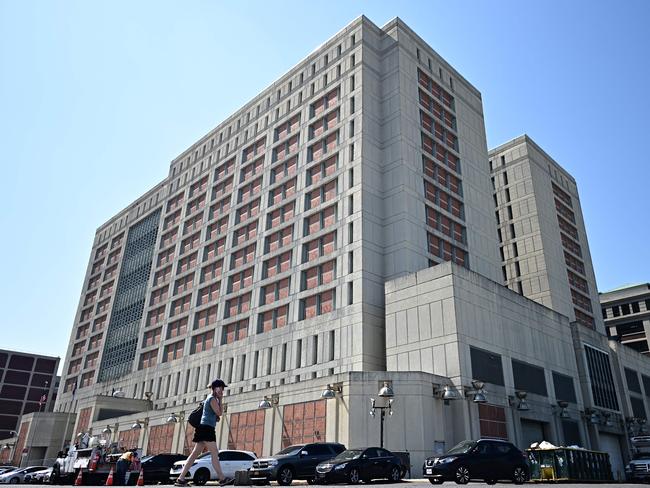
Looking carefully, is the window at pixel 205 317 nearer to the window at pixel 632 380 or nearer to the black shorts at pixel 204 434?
the window at pixel 632 380

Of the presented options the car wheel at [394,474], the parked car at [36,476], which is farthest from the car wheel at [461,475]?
the parked car at [36,476]

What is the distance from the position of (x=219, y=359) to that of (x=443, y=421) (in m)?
30.4

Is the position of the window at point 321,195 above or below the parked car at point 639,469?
above

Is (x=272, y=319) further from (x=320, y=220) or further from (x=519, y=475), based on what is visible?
(x=519, y=475)

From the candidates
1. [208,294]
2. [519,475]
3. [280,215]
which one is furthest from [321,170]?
[519,475]

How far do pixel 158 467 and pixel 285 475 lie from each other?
32.9 ft

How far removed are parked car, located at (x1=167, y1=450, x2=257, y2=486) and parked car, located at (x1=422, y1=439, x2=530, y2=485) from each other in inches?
395

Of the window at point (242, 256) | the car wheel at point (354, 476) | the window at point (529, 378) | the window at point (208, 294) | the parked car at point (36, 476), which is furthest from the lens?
the window at point (208, 294)

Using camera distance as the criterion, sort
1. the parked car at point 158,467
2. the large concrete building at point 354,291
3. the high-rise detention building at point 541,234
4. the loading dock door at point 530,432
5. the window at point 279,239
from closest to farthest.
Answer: the parked car at point 158,467, the large concrete building at point 354,291, the loading dock door at point 530,432, the window at point 279,239, the high-rise detention building at point 541,234

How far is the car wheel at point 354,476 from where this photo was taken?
2244 cm

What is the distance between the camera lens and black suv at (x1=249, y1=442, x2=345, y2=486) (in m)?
23.9

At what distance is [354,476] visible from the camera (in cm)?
2258

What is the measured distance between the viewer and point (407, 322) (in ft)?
146

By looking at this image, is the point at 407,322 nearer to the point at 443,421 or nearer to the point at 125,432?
the point at 443,421
